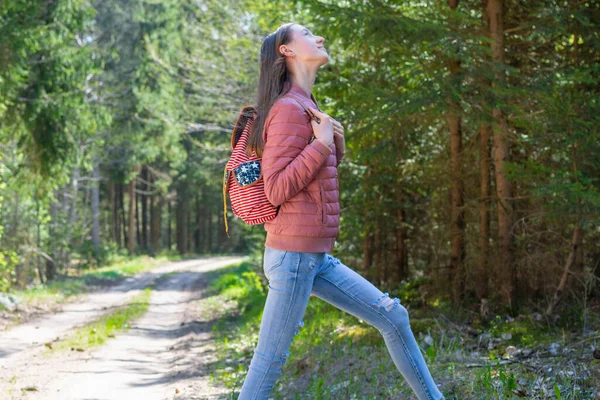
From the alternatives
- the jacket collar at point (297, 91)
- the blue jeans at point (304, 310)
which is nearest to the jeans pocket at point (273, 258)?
the blue jeans at point (304, 310)

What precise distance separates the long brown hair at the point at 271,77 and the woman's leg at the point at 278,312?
589mm

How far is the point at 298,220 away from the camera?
11.1 feet

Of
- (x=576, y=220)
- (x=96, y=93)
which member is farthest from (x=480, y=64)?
(x=96, y=93)

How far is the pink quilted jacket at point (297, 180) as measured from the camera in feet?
10.8

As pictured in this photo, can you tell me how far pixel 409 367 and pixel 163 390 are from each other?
13.2 feet

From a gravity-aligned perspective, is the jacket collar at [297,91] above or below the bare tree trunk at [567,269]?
above

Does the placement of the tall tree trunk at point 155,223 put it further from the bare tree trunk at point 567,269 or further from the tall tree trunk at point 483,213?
the bare tree trunk at point 567,269

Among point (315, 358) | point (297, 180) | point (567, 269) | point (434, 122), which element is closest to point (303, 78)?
point (297, 180)

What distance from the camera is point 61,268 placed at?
2717cm

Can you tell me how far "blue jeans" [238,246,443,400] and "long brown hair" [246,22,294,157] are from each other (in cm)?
63

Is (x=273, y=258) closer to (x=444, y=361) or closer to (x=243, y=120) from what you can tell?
(x=243, y=120)

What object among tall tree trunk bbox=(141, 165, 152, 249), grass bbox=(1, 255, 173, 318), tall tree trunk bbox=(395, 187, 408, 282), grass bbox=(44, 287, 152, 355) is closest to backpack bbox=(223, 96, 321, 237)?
grass bbox=(44, 287, 152, 355)

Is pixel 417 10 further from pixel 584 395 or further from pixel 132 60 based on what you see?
pixel 132 60

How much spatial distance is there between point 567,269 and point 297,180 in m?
4.58
